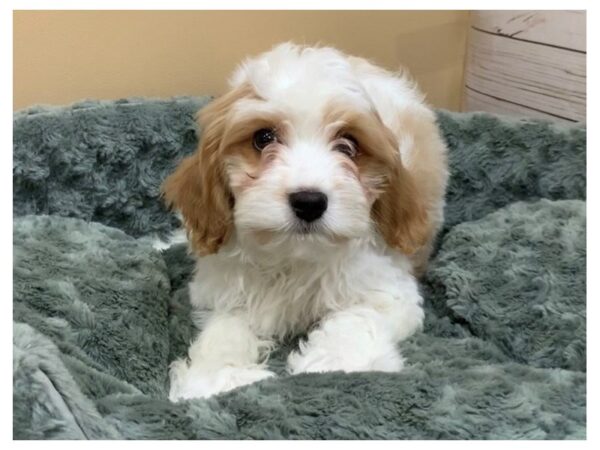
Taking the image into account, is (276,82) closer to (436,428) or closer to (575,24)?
(436,428)

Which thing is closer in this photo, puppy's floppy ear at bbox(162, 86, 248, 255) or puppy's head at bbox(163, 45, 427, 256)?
puppy's head at bbox(163, 45, 427, 256)

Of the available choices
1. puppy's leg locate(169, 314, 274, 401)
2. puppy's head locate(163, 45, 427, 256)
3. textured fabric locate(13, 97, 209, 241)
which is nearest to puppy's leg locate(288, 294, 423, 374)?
puppy's leg locate(169, 314, 274, 401)

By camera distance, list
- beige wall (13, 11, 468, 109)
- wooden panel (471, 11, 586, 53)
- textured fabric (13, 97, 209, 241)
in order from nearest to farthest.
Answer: textured fabric (13, 97, 209, 241) < beige wall (13, 11, 468, 109) < wooden panel (471, 11, 586, 53)

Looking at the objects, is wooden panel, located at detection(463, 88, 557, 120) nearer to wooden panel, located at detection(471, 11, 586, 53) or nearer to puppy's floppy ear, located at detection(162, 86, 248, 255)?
wooden panel, located at detection(471, 11, 586, 53)

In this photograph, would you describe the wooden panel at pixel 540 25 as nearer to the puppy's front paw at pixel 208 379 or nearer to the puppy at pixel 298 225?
the puppy at pixel 298 225

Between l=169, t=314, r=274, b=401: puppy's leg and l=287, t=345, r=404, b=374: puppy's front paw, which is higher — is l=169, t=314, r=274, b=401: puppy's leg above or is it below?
below

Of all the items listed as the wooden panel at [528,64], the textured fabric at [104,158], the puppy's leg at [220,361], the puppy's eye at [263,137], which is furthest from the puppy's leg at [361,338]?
the wooden panel at [528,64]

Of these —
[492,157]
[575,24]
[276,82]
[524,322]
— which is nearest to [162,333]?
[276,82]
